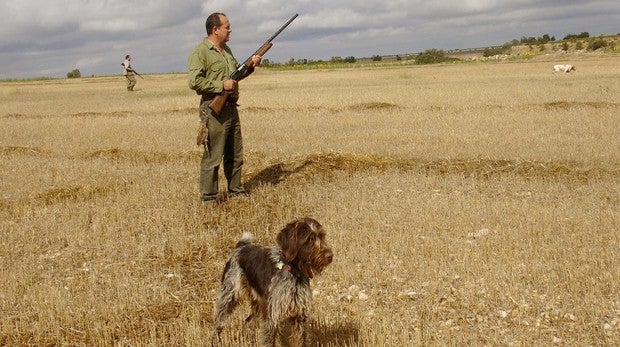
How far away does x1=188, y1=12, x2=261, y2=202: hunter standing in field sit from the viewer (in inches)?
334

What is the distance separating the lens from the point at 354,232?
7910 millimetres

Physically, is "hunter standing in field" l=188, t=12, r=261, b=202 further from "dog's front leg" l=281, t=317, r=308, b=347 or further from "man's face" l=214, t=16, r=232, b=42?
"dog's front leg" l=281, t=317, r=308, b=347

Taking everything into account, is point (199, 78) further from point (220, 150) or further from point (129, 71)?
point (129, 71)

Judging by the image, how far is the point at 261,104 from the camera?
2592 cm

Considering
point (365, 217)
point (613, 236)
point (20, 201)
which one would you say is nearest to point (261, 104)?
point (20, 201)

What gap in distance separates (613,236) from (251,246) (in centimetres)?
471

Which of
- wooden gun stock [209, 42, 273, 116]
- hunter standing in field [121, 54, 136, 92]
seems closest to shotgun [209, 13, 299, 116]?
wooden gun stock [209, 42, 273, 116]

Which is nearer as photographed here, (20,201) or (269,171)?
(20,201)

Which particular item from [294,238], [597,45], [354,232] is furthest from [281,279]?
[597,45]

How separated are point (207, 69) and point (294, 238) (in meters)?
4.94

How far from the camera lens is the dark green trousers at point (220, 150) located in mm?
8703

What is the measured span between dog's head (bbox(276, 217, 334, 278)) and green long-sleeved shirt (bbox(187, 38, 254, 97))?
4.64 meters

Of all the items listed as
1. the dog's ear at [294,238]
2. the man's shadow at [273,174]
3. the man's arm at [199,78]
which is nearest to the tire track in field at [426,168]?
the man's shadow at [273,174]

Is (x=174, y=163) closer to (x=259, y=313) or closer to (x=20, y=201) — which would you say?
(x=20, y=201)
